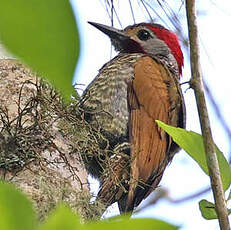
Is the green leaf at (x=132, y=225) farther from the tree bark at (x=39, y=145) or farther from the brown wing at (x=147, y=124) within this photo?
the brown wing at (x=147, y=124)

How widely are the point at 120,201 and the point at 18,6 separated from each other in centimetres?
209

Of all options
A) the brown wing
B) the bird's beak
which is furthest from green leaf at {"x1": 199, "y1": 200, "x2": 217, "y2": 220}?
the bird's beak

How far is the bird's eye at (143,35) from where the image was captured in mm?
3639

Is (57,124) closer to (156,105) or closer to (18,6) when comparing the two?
(156,105)

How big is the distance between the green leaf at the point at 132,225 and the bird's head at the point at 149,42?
3.17m

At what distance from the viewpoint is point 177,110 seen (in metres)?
3.01

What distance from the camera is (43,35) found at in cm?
35

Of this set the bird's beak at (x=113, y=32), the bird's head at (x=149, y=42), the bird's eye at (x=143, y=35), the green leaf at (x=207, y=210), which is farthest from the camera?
the bird's eye at (x=143, y=35)

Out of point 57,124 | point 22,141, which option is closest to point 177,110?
point 57,124

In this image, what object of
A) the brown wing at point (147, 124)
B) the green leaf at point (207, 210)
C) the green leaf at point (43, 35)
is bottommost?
the brown wing at point (147, 124)

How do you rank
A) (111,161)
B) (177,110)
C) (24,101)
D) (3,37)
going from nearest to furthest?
(3,37) → (24,101) → (111,161) → (177,110)

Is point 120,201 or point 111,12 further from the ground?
point 111,12

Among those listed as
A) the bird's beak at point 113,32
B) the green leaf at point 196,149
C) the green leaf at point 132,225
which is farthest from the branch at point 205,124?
the bird's beak at point 113,32

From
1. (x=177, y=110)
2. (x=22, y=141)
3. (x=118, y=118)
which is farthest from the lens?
(x=177, y=110)
